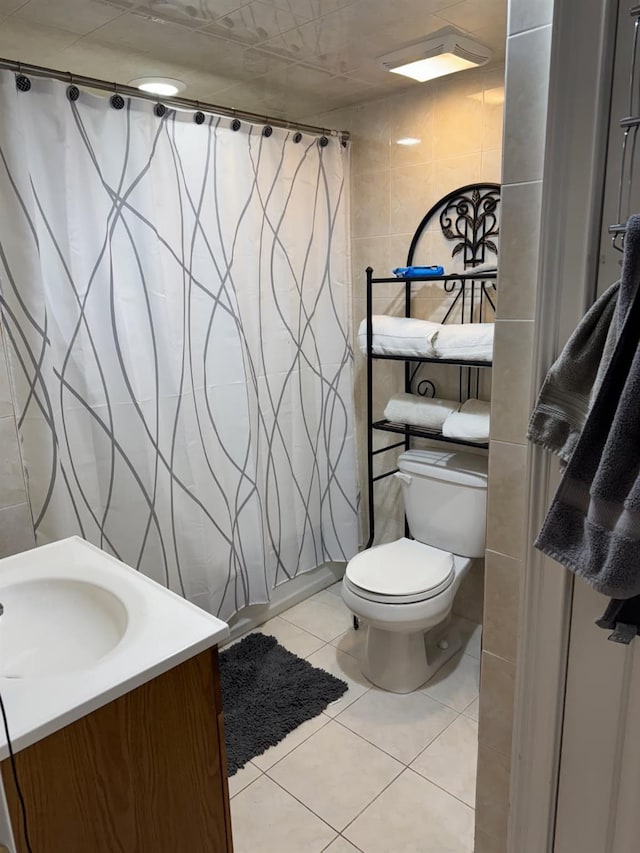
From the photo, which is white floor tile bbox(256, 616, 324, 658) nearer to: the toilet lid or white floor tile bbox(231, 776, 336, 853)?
the toilet lid

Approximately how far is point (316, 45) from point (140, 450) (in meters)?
1.38

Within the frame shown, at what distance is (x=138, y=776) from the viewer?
1.05m

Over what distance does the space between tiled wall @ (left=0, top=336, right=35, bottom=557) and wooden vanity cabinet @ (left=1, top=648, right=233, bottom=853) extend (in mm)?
954

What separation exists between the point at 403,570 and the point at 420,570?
60 millimetres

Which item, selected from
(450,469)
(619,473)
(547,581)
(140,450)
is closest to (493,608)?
(547,581)

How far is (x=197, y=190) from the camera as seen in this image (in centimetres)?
205

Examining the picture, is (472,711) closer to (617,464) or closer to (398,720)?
(398,720)

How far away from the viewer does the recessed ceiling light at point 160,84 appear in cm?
216

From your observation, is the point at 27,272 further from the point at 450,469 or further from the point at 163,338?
the point at 450,469

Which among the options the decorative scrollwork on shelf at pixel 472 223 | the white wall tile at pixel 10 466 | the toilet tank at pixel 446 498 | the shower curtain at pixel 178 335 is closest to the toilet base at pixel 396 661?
the toilet tank at pixel 446 498

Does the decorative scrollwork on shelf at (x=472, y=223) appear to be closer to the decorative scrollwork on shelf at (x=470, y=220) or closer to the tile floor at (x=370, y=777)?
the decorative scrollwork on shelf at (x=470, y=220)

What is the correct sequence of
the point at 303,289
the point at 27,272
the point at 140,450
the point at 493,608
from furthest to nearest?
the point at 303,289 < the point at 140,450 < the point at 27,272 < the point at 493,608

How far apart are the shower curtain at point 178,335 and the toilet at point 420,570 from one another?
0.48 meters

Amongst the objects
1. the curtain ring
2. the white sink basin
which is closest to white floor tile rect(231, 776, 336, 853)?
the white sink basin
